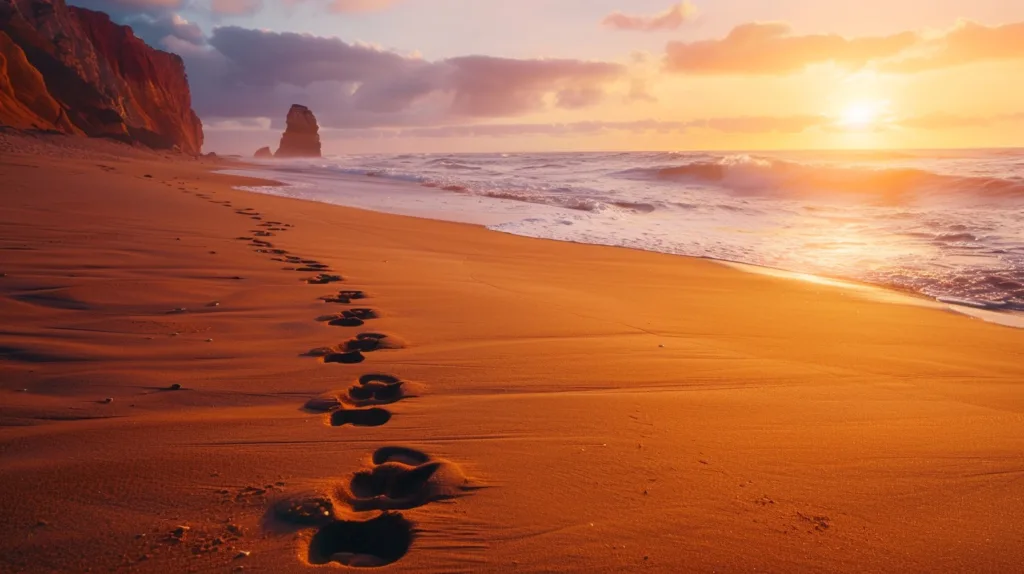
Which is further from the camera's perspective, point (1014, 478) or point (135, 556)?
point (1014, 478)

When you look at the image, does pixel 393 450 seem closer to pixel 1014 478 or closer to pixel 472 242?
pixel 1014 478

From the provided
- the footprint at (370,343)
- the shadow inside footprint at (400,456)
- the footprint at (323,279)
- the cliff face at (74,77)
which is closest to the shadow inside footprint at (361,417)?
the shadow inside footprint at (400,456)

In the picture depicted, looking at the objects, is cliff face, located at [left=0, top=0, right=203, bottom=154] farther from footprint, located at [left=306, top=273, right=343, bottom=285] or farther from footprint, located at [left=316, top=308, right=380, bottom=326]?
footprint, located at [left=316, top=308, right=380, bottom=326]

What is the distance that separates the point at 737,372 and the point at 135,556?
9.75ft

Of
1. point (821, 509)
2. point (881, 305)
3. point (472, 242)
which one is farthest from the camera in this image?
point (472, 242)

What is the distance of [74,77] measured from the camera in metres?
34.8

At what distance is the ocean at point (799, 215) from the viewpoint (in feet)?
26.7

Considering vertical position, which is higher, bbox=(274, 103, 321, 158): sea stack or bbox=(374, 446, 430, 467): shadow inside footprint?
bbox=(274, 103, 321, 158): sea stack

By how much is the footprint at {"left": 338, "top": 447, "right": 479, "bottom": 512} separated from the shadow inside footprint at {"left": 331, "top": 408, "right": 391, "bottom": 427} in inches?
13.4

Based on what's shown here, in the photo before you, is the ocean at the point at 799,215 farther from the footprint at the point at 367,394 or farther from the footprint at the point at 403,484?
the footprint at the point at 403,484

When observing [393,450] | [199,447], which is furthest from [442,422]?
[199,447]

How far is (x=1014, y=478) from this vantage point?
236cm

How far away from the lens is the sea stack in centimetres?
9612

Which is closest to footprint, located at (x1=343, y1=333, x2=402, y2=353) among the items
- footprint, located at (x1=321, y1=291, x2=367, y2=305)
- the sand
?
the sand
